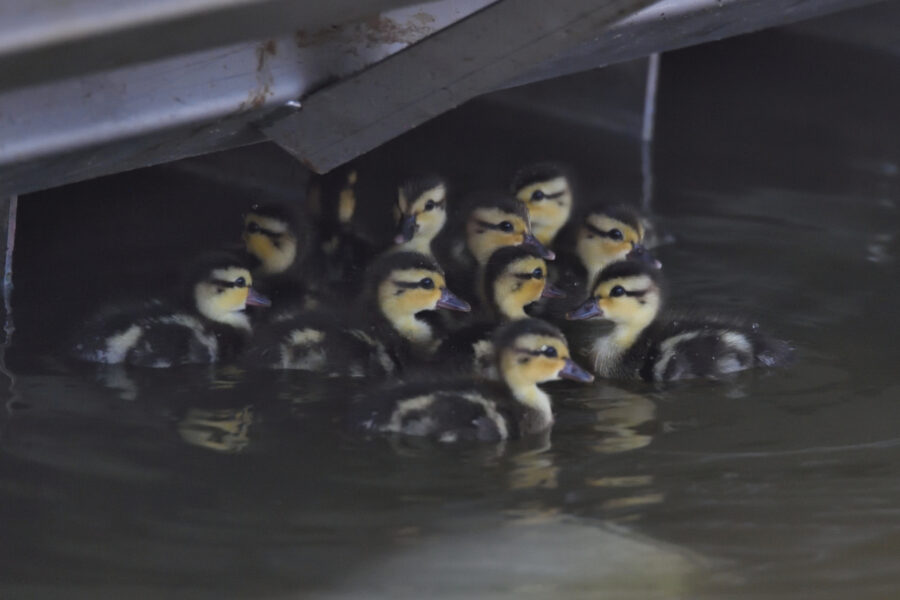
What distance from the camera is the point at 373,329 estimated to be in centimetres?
405

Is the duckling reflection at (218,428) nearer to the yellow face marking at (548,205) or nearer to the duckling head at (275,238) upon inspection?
the duckling head at (275,238)

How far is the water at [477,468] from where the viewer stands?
9.06 ft

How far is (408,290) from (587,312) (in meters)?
0.54

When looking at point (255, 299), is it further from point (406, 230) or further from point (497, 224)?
point (497, 224)

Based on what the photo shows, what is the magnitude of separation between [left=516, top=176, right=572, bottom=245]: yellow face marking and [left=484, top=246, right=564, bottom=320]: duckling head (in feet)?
2.71

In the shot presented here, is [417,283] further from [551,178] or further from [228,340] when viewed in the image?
[551,178]

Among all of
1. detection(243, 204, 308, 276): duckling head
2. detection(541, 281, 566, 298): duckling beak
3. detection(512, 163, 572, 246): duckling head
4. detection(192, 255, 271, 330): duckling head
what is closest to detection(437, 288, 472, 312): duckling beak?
detection(541, 281, 566, 298): duckling beak

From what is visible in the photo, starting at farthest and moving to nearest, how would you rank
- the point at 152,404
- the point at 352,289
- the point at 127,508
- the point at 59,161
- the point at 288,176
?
the point at 288,176 → the point at 352,289 → the point at 152,404 → the point at 59,161 → the point at 127,508

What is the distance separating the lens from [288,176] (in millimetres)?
6086

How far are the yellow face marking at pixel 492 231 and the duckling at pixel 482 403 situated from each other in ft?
3.46

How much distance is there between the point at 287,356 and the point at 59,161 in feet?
3.07

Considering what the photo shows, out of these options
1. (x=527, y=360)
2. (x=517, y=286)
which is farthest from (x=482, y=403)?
(x=517, y=286)

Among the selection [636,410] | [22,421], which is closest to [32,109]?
[22,421]

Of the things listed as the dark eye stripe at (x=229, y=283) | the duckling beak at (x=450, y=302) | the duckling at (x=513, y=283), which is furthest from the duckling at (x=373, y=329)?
the dark eye stripe at (x=229, y=283)
